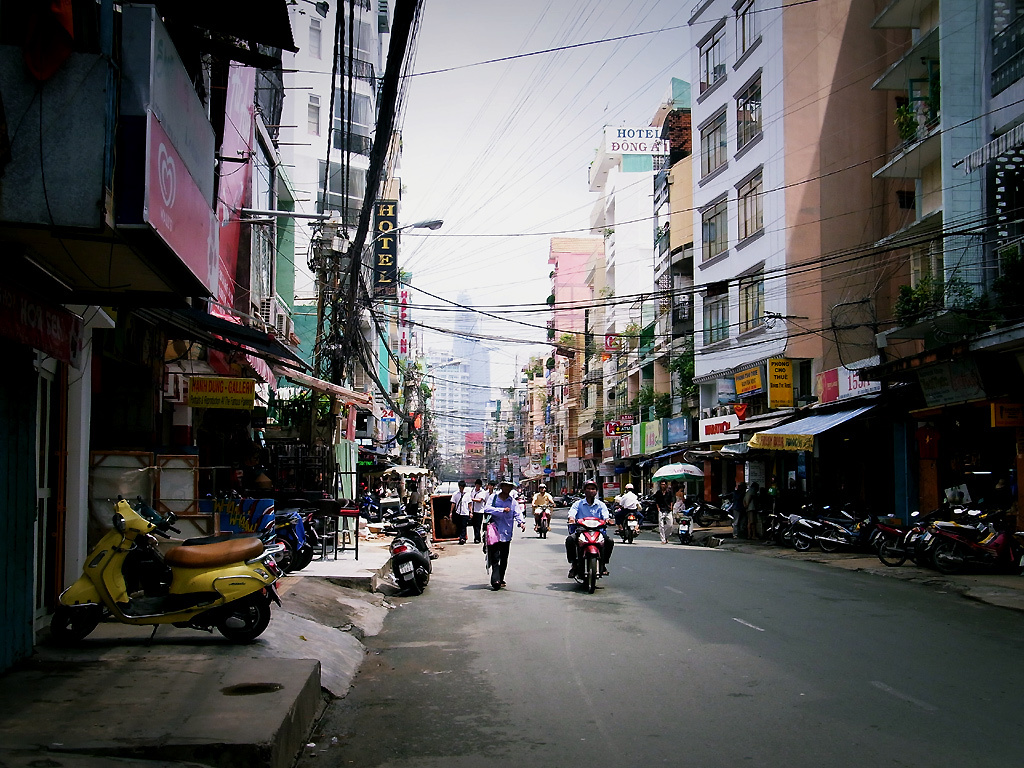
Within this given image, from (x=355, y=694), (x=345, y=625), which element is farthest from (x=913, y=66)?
(x=355, y=694)

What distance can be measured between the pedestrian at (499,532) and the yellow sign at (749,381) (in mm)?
17945

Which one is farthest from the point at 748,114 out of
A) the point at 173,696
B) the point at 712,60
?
the point at 173,696

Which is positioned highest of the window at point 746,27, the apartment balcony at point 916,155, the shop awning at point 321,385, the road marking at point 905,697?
the window at point 746,27

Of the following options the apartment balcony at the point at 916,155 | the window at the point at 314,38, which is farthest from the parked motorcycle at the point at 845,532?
the window at the point at 314,38

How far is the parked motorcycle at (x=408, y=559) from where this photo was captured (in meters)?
14.4

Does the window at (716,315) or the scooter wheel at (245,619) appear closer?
the scooter wheel at (245,619)

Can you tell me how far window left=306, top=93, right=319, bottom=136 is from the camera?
144 feet

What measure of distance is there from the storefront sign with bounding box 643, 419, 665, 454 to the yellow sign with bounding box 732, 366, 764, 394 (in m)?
12.9

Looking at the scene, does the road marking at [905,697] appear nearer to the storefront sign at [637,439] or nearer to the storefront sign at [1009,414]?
the storefront sign at [1009,414]

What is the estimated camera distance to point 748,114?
A: 32.3 meters

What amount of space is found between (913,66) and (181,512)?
1986 cm

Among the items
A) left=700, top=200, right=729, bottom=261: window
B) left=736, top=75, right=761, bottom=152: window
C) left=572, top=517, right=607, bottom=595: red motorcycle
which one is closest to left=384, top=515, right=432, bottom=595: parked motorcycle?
left=572, top=517, right=607, bottom=595: red motorcycle

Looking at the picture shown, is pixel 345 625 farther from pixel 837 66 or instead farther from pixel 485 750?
pixel 837 66

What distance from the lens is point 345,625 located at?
36.7 feet
